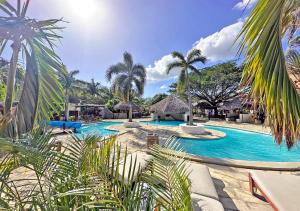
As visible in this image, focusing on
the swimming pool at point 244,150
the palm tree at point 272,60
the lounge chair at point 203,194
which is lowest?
the swimming pool at point 244,150

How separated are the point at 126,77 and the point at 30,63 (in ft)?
48.8

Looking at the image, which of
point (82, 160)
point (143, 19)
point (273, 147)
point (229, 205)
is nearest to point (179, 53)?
point (143, 19)

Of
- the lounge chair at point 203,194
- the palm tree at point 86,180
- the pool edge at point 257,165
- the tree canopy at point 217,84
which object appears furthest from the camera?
the tree canopy at point 217,84

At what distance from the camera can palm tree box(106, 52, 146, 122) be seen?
55.7 ft

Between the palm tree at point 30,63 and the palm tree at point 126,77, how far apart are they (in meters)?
14.2

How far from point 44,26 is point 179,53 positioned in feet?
45.3

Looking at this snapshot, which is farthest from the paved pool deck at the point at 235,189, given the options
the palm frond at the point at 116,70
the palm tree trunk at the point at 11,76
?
the palm frond at the point at 116,70

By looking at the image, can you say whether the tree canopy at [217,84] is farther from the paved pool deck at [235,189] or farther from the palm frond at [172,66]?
the paved pool deck at [235,189]

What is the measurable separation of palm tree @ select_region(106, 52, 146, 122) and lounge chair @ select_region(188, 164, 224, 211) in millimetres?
13935

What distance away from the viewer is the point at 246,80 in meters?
1.82

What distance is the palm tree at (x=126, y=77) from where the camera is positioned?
16984 millimetres

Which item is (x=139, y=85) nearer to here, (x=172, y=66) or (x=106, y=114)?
(x=172, y=66)

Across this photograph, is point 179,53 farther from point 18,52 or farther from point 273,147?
point 18,52

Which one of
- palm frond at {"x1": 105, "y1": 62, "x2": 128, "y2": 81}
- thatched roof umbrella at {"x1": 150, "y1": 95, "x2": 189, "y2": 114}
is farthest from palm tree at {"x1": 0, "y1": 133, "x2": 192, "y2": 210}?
thatched roof umbrella at {"x1": 150, "y1": 95, "x2": 189, "y2": 114}
